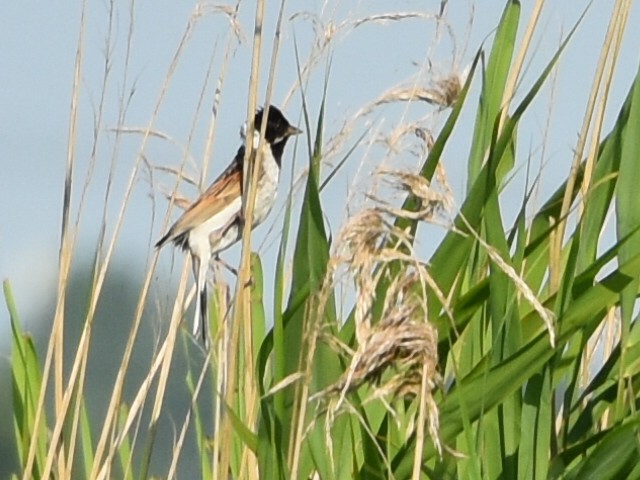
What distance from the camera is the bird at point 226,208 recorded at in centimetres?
356

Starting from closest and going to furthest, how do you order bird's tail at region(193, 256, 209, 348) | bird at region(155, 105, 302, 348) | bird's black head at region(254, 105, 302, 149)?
1. bird's tail at region(193, 256, 209, 348)
2. bird at region(155, 105, 302, 348)
3. bird's black head at region(254, 105, 302, 149)

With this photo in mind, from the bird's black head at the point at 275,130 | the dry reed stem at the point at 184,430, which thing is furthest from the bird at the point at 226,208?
the dry reed stem at the point at 184,430

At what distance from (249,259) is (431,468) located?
42 cm

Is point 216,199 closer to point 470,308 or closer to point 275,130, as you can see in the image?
point 275,130

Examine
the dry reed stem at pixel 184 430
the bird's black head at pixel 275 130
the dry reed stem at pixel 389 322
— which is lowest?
the dry reed stem at pixel 184 430

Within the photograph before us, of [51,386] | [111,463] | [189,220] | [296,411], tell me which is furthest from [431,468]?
[189,220]

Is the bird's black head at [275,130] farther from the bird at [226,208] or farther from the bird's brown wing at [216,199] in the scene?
the bird's brown wing at [216,199]

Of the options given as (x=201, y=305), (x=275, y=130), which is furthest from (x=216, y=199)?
(x=201, y=305)

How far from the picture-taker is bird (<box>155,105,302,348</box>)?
3.56 meters

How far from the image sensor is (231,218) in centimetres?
421

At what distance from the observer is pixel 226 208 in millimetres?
4398

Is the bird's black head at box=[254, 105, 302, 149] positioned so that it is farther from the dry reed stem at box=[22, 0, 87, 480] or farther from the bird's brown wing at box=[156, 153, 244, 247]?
the dry reed stem at box=[22, 0, 87, 480]

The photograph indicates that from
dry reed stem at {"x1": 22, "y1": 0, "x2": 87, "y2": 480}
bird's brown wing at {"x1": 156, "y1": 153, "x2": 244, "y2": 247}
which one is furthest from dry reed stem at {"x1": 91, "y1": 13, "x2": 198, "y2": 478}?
bird's brown wing at {"x1": 156, "y1": 153, "x2": 244, "y2": 247}

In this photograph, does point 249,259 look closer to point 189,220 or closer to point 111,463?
point 111,463
